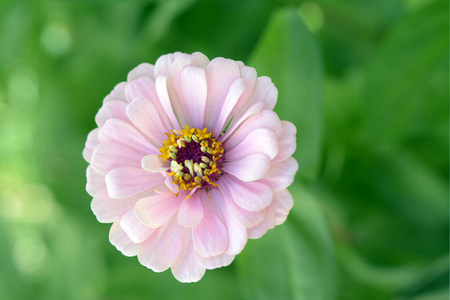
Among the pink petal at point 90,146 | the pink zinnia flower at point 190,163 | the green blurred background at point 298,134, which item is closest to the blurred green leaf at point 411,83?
the green blurred background at point 298,134

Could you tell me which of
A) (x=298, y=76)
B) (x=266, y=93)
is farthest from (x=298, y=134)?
(x=266, y=93)

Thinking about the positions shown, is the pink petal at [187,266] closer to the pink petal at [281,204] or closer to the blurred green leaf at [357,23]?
the pink petal at [281,204]

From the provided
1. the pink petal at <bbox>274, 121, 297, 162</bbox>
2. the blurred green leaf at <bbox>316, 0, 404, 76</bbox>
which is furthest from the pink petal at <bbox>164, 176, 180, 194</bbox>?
the blurred green leaf at <bbox>316, 0, 404, 76</bbox>

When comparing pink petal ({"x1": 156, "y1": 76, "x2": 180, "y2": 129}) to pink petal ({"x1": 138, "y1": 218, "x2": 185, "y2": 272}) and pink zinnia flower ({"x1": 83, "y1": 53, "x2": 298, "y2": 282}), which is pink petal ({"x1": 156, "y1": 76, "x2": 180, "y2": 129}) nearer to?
pink zinnia flower ({"x1": 83, "y1": 53, "x2": 298, "y2": 282})

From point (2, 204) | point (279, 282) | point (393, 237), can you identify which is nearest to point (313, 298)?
point (279, 282)

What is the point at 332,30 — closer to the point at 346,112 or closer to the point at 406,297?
the point at 346,112

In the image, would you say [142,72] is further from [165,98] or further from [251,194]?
[251,194]
